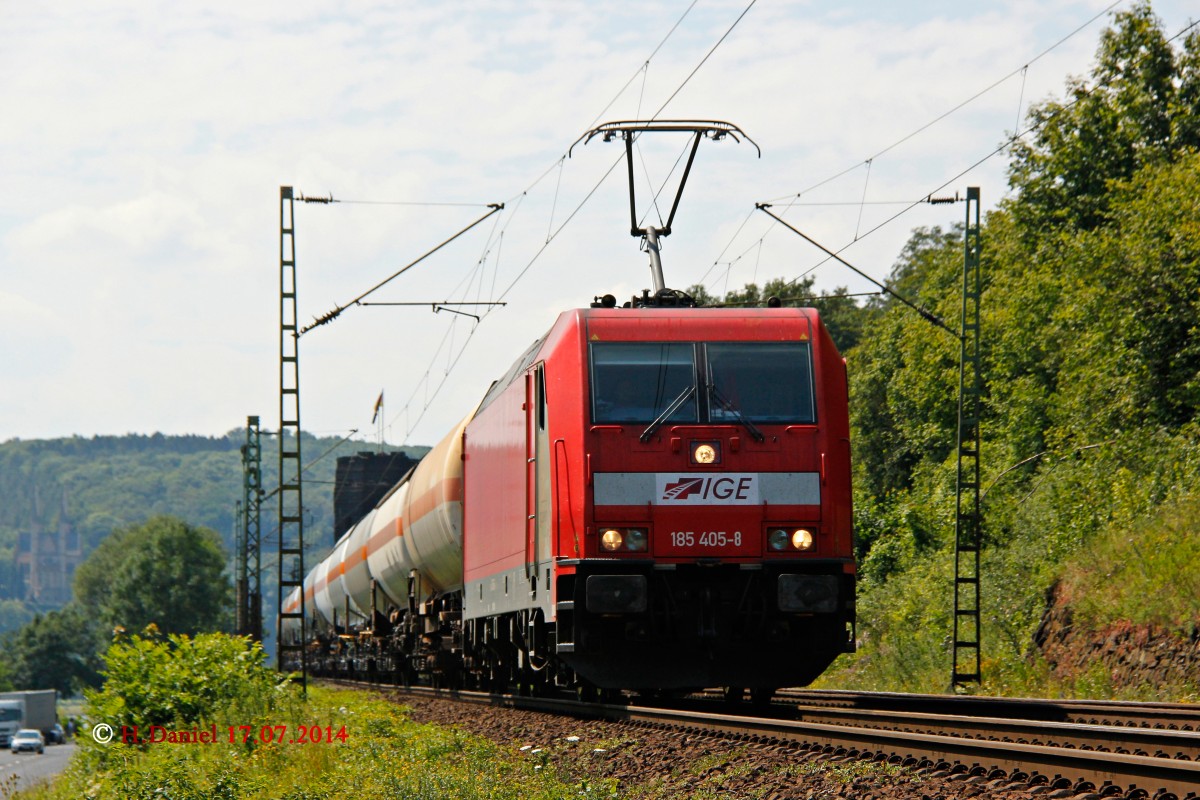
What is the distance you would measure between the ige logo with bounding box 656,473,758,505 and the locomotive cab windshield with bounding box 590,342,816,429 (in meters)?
0.49

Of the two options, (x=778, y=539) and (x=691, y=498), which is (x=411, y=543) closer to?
(x=691, y=498)

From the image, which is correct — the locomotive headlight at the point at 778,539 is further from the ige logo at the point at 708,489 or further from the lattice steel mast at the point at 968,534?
the lattice steel mast at the point at 968,534

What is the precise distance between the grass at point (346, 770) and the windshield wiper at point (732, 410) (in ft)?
12.2

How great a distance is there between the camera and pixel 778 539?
13.9 meters

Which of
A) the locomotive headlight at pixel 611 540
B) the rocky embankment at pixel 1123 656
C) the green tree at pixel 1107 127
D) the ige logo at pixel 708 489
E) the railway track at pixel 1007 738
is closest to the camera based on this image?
the railway track at pixel 1007 738

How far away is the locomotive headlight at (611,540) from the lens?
540 inches

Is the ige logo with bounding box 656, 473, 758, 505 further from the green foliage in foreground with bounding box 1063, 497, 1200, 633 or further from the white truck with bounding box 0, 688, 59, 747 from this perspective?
the white truck with bounding box 0, 688, 59, 747

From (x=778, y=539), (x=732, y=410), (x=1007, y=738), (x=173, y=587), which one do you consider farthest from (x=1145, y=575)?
(x=173, y=587)

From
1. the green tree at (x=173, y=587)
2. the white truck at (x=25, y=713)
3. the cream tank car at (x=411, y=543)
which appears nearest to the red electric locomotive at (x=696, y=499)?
the cream tank car at (x=411, y=543)

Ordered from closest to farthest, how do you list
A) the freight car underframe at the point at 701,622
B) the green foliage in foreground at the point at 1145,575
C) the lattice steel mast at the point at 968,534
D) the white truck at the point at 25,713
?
the freight car underframe at the point at 701,622 → the green foliage in foreground at the point at 1145,575 → the lattice steel mast at the point at 968,534 → the white truck at the point at 25,713

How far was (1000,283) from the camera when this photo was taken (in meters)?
44.0

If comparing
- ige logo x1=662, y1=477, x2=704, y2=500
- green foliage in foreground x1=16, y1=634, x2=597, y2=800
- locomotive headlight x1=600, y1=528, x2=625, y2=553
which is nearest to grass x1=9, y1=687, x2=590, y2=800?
green foliage in foreground x1=16, y1=634, x2=597, y2=800

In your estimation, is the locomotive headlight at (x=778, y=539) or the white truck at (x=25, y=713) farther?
the white truck at (x=25, y=713)

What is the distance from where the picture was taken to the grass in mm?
10477
